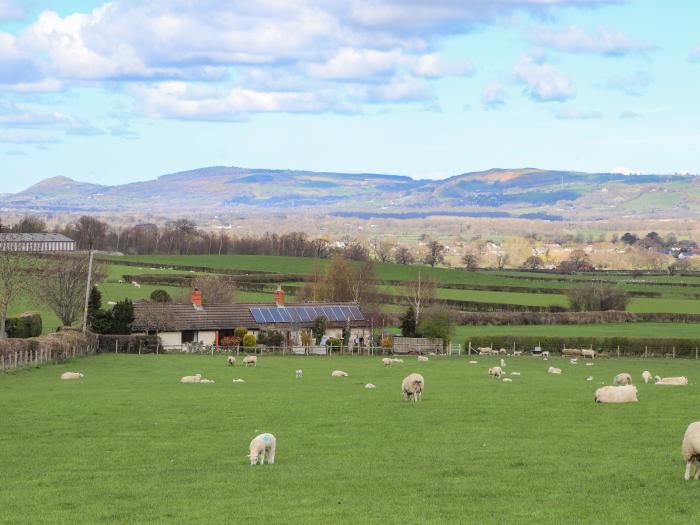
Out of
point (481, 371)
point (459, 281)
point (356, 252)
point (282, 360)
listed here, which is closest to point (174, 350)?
point (282, 360)

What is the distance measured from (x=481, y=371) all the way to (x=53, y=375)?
2185cm

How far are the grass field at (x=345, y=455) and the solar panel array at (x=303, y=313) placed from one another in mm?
38949

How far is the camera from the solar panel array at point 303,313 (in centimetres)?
8144

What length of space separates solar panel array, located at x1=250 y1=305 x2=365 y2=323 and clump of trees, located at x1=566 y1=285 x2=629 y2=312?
31511 mm

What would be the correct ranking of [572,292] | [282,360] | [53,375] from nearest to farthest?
[53,375], [282,360], [572,292]

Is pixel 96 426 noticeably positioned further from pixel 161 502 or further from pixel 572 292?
pixel 572 292

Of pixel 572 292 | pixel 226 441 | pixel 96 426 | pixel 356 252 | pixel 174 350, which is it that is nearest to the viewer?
pixel 226 441

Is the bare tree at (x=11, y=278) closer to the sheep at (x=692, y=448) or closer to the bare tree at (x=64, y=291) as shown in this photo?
the bare tree at (x=64, y=291)

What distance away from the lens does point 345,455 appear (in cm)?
2409

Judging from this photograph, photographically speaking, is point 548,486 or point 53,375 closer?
point 548,486

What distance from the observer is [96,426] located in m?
29.2

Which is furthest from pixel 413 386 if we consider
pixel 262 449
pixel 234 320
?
pixel 234 320

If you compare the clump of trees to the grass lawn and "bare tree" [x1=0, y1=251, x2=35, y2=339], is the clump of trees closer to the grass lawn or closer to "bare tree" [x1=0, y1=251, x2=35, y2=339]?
the grass lawn

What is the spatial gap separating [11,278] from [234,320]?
1689 centimetres
